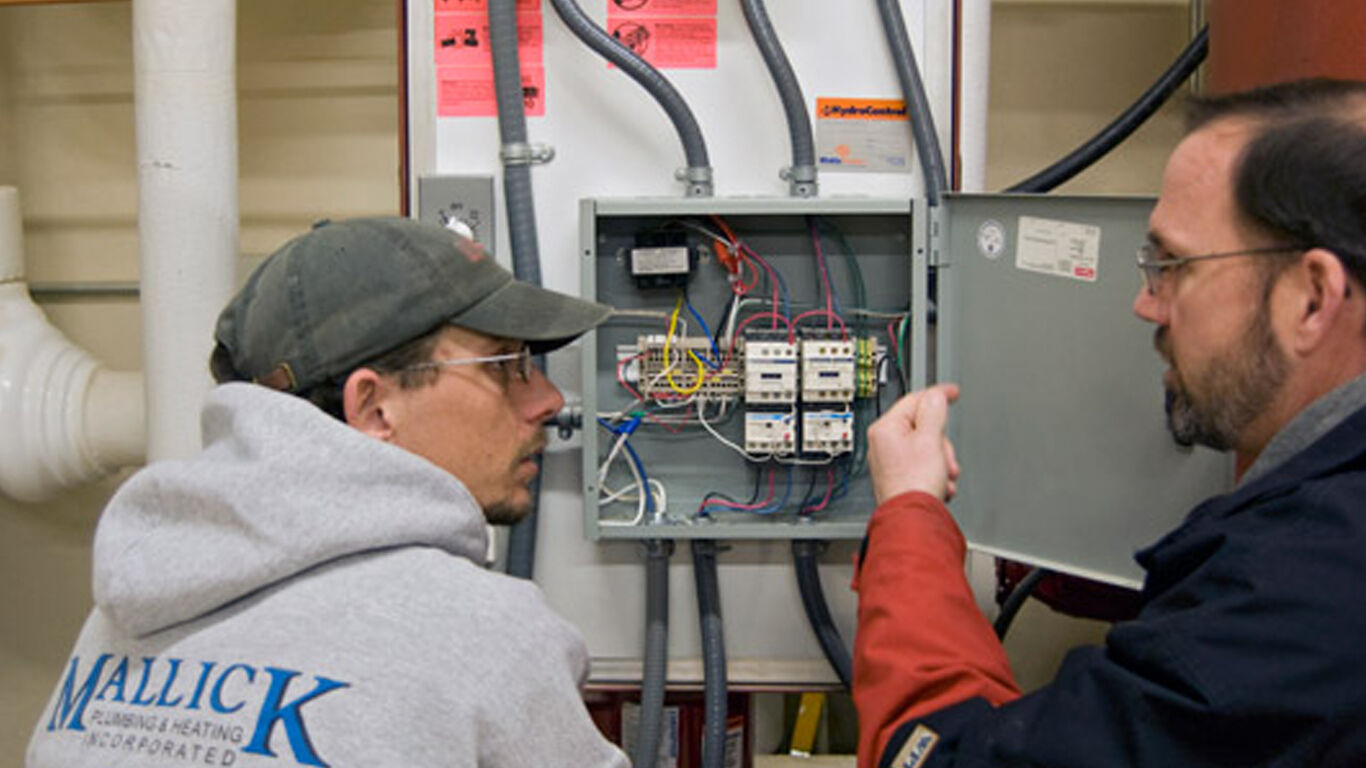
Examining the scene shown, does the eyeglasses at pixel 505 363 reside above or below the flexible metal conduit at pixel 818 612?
above

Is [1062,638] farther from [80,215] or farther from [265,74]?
[80,215]

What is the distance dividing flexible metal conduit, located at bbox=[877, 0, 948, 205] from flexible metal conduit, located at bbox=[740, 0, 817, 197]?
14cm

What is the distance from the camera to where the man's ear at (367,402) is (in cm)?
112

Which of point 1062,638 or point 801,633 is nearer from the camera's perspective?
point 801,633

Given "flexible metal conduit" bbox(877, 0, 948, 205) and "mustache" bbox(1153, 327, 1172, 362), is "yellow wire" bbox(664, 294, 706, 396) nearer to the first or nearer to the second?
"flexible metal conduit" bbox(877, 0, 948, 205)

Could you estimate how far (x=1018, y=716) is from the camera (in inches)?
41.3

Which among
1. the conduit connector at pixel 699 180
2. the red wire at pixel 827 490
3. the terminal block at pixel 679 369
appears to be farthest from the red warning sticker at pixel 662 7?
the red wire at pixel 827 490

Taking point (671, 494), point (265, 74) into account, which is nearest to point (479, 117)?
point (671, 494)

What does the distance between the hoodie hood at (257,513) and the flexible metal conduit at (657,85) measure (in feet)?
2.65

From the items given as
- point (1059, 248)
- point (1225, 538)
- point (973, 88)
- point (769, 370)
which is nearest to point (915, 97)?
point (973, 88)

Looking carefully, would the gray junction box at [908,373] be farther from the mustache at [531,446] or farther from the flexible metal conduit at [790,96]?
the mustache at [531,446]

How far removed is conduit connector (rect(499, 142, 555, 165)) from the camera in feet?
5.72

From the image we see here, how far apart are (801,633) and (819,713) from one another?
1.62ft

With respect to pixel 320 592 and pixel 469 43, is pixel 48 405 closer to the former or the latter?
pixel 469 43
